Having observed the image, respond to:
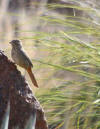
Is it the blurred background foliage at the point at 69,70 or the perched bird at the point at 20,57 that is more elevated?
the perched bird at the point at 20,57

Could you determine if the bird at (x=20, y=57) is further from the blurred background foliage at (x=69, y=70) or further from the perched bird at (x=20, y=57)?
the blurred background foliage at (x=69, y=70)

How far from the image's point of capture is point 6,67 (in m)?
2.04

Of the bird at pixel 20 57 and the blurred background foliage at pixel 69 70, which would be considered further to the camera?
the blurred background foliage at pixel 69 70

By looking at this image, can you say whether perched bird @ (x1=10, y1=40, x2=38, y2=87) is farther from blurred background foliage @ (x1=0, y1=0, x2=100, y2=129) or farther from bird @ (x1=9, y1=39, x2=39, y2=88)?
blurred background foliage @ (x1=0, y1=0, x2=100, y2=129)

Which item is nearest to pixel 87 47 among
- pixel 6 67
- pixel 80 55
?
pixel 80 55

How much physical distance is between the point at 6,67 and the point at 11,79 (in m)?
0.08

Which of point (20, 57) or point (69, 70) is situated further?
point (69, 70)

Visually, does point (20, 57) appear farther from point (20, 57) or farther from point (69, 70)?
point (69, 70)

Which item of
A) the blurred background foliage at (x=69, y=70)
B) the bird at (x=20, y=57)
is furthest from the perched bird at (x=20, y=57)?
the blurred background foliage at (x=69, y=70)

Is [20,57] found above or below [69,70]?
above

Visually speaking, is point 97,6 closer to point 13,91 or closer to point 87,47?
point 87,47

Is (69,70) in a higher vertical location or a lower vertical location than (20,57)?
lower

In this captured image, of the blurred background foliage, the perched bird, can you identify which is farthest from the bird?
the blurred background foliage

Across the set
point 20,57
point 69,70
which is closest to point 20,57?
point 20,57
